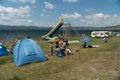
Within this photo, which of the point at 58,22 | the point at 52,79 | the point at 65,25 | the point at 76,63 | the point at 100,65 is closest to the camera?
the point at 52,79

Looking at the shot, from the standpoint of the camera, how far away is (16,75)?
49.8 feet

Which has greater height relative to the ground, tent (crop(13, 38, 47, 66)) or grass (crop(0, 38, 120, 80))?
tent (crop(13, 38, 47, 66))

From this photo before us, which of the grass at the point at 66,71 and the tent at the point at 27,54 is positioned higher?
the tent at the point at 27,54

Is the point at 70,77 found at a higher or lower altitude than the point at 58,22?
lower

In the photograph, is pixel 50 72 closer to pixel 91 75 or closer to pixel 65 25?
pixel 91 75

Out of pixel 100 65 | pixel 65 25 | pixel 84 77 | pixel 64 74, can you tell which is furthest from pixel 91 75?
pixel 65 25

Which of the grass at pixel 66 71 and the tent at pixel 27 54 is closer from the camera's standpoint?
the grass at pixel 66 71

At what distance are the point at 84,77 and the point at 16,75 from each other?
14.4 ft

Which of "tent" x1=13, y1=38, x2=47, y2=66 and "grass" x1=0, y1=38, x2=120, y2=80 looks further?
"tent" x1=13, y1=38, x2=47, y2=66

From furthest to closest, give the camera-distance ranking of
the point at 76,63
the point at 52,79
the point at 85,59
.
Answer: the point at 85,59 < the point at 76,63 < the point at 52,79

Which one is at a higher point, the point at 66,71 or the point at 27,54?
the point at 27,54

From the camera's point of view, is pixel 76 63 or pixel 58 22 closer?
pixel 76 63

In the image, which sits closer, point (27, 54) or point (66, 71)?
point (66, 71)

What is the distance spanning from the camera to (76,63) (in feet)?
62.2
